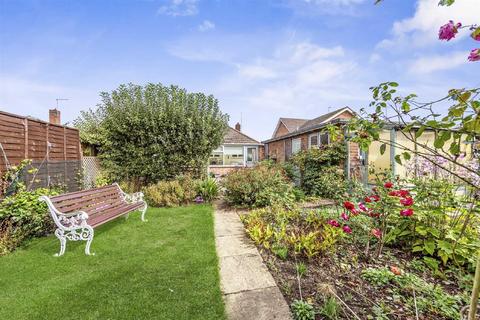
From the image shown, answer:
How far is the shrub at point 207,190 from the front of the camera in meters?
7.62

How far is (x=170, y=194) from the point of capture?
285 inches

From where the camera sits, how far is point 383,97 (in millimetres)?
1867

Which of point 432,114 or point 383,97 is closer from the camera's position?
point 432,114

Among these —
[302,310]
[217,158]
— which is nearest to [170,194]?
[302,310]

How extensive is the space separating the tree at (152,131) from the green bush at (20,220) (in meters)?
3.92

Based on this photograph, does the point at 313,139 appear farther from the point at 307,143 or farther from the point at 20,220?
the point at 20,220

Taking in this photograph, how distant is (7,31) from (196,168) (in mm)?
6034

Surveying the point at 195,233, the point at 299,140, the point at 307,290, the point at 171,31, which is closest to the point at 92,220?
the point at 195,233

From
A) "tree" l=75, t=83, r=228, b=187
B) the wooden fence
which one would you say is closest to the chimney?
"tree" l=75, t=83, r=228, b=187

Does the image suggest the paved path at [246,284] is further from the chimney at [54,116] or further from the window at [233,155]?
the window at [233,155]

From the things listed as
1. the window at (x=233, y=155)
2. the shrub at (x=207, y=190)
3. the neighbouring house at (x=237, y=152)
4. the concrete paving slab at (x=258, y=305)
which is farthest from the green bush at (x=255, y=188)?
the window at (x=233, y=155)

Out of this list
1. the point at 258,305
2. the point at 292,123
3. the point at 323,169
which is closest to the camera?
the point at 258,305

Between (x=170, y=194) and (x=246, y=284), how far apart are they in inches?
199

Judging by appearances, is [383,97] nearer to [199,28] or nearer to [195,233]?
[195,233]
